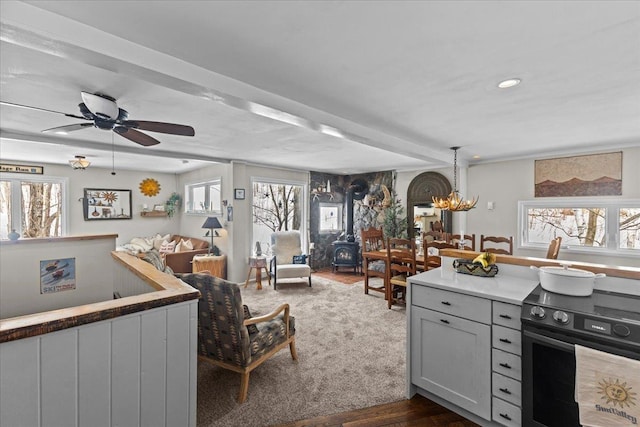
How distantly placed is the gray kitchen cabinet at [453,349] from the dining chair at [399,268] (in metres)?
1.87

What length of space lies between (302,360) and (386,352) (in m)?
0.85

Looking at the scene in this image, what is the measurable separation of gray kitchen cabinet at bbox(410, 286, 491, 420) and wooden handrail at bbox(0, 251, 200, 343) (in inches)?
63.2

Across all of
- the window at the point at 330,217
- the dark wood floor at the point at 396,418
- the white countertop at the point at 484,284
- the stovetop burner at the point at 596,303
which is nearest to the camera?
the stovetop burner at the point at 596,303

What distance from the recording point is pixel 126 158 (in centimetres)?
513

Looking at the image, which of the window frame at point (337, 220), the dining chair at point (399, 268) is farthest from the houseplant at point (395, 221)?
the dining chair at point (399, 268)

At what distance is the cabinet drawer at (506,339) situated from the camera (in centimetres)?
168

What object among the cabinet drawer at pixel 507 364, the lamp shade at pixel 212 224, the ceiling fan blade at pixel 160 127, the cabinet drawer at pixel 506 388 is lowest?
the cabinet drawer at pixel 506 388

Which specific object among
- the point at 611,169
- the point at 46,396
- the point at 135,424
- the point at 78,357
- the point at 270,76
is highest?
the point at 270,76

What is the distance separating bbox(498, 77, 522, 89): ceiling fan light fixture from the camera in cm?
205

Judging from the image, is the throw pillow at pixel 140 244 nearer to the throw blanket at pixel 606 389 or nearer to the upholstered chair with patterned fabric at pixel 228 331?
the upholstered chair with patterned fabric at pixel 228 331

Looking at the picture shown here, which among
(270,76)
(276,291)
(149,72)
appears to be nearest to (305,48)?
(270,76)

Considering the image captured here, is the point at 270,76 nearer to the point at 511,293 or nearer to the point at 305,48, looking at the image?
the point at 305,48

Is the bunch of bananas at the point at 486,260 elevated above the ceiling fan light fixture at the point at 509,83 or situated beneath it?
situated beneath

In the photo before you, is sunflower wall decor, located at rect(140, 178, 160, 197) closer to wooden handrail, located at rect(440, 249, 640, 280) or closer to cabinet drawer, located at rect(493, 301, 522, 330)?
wooden handrail, located at rect(440, 249, 640, 280)
